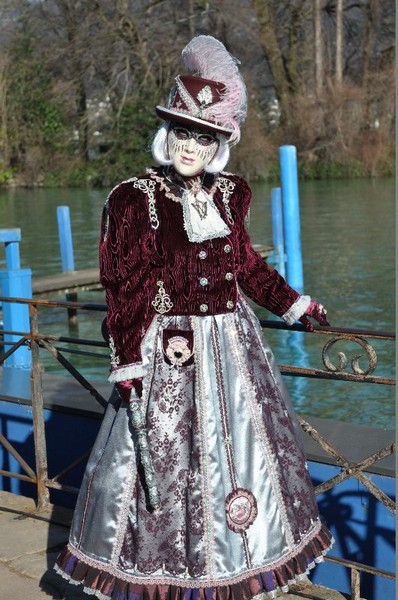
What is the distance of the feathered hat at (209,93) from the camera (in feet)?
8.75

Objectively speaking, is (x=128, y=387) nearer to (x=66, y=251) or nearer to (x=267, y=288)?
(x=267, y=288)

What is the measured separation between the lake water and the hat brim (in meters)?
5.17

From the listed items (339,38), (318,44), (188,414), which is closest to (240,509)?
(188,414)

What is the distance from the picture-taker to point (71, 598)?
10.2 feet

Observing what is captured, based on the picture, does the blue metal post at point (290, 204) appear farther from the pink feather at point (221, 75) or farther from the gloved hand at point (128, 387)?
the gloved hand at point (128, 387)

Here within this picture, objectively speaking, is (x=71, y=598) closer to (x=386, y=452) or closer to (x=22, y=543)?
(x=22, y=543)

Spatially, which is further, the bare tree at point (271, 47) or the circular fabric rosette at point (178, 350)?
the bare tree at point (271, 47)

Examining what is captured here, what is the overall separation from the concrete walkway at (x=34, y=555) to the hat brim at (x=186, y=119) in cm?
139

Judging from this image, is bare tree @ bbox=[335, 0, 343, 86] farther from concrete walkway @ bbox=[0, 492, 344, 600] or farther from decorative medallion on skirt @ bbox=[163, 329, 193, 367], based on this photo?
decorative medallion on skirt @ bbox=[163, 329, 193, 367]

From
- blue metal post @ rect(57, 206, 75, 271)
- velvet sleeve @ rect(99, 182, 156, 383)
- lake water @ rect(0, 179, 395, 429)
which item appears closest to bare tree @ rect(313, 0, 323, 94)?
lake water @ rect(0, 179, 395, 429)

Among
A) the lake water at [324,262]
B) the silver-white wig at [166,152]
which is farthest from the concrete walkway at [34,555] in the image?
the lake water at [324,262]

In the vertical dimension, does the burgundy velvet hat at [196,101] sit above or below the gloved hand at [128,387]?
above

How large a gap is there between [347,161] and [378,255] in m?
12.0

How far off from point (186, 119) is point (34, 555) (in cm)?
158
